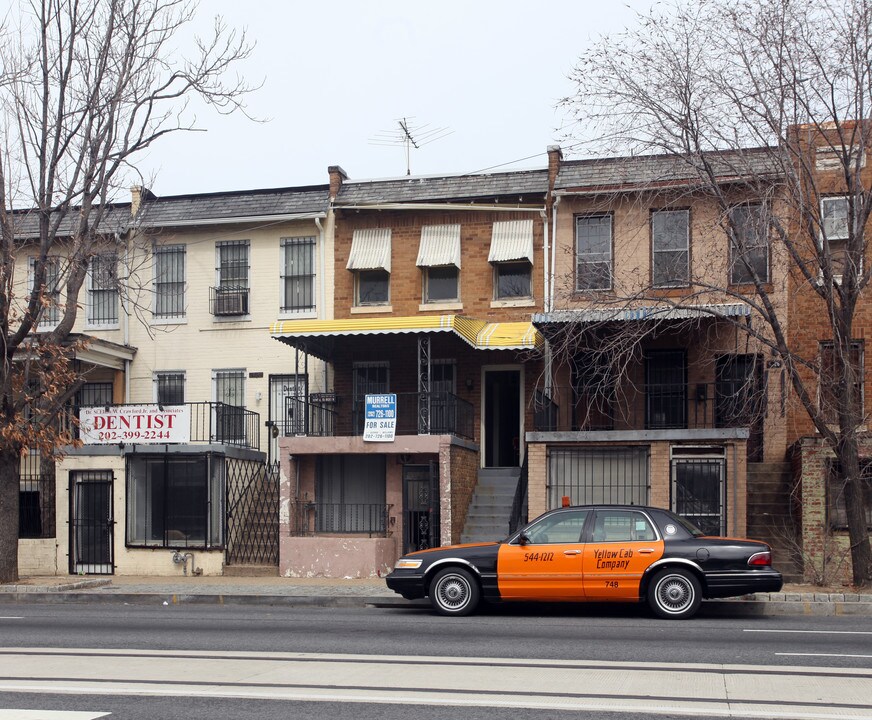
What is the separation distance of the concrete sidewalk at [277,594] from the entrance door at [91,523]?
1.44m

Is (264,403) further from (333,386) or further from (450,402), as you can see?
(450,402)

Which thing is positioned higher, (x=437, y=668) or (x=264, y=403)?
(x=264, y=403)

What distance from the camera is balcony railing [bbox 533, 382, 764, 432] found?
2227cm

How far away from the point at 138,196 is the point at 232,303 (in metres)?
3.68

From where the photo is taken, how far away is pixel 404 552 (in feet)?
74.6

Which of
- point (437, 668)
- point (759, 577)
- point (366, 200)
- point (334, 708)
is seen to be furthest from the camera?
point (366, 200)

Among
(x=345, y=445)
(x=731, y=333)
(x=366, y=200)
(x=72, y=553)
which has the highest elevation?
(x=366, y=200)

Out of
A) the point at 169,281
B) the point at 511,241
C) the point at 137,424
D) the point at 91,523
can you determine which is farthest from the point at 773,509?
the point at 169,281

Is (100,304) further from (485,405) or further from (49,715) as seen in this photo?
(49,715)

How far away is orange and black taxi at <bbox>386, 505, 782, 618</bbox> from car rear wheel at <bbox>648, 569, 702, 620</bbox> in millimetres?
13

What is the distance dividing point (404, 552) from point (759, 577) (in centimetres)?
983

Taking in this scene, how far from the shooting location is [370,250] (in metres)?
25.1

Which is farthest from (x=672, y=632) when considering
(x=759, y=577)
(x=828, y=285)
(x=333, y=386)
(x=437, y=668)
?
(x=333, y=386)

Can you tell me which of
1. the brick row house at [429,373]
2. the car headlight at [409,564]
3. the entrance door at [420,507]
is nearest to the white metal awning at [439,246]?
the brick row house at [429,373]
